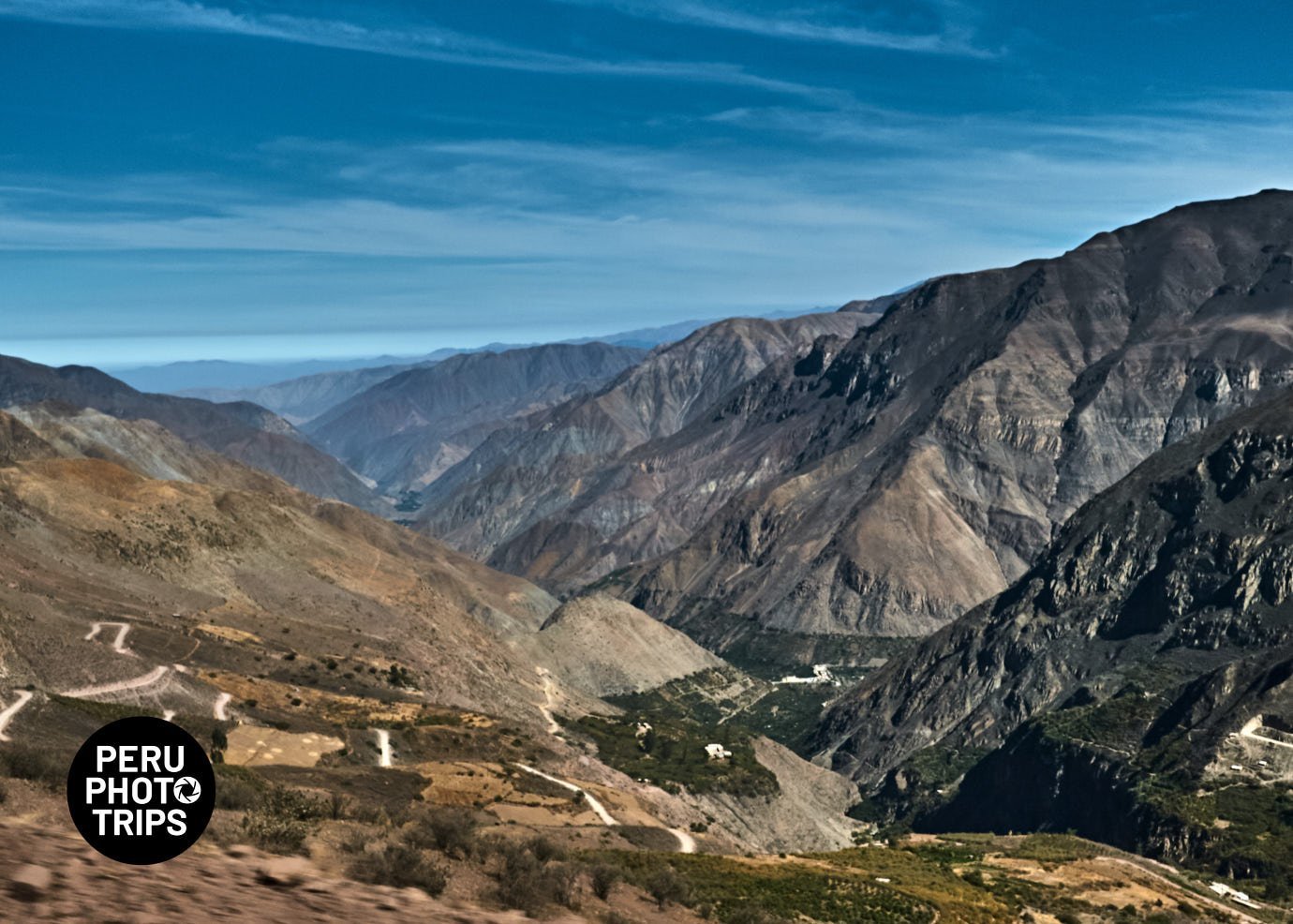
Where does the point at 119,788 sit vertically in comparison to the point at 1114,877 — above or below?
above

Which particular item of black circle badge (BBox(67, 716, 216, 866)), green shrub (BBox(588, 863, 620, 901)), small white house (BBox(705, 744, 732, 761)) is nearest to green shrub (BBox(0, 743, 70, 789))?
black circle badge (BBox(67, 716, 216, 866))

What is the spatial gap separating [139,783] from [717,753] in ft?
394

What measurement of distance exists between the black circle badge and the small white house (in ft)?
378

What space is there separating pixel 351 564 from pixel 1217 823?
107 m

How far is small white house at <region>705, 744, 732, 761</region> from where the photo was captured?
13738 centimetres

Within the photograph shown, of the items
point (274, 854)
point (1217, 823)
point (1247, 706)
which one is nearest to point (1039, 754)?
point (1247, 706)

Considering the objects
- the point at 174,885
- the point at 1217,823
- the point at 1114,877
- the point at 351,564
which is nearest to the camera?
the point at 174,885

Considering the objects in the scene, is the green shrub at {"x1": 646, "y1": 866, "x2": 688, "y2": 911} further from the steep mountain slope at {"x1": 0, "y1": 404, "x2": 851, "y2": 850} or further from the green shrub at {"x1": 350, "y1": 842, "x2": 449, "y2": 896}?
the steep mountain slope at {"x1": 0, "y1": 404, "x2": 851, "y2": 850}

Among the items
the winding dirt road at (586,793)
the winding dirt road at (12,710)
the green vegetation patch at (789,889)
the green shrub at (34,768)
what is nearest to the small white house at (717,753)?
the winding dirt road at (586,793)

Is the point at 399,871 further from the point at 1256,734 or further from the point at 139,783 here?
the point at 1256,734

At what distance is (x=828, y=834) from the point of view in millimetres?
129750

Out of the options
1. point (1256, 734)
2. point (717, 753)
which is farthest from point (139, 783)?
point (1256, 734)

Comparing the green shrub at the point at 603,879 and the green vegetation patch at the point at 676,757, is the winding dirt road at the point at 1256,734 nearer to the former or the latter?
the green vegetation patch at the point at 676,757

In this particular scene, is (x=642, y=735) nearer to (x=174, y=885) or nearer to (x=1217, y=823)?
(x=1217, y=823)
